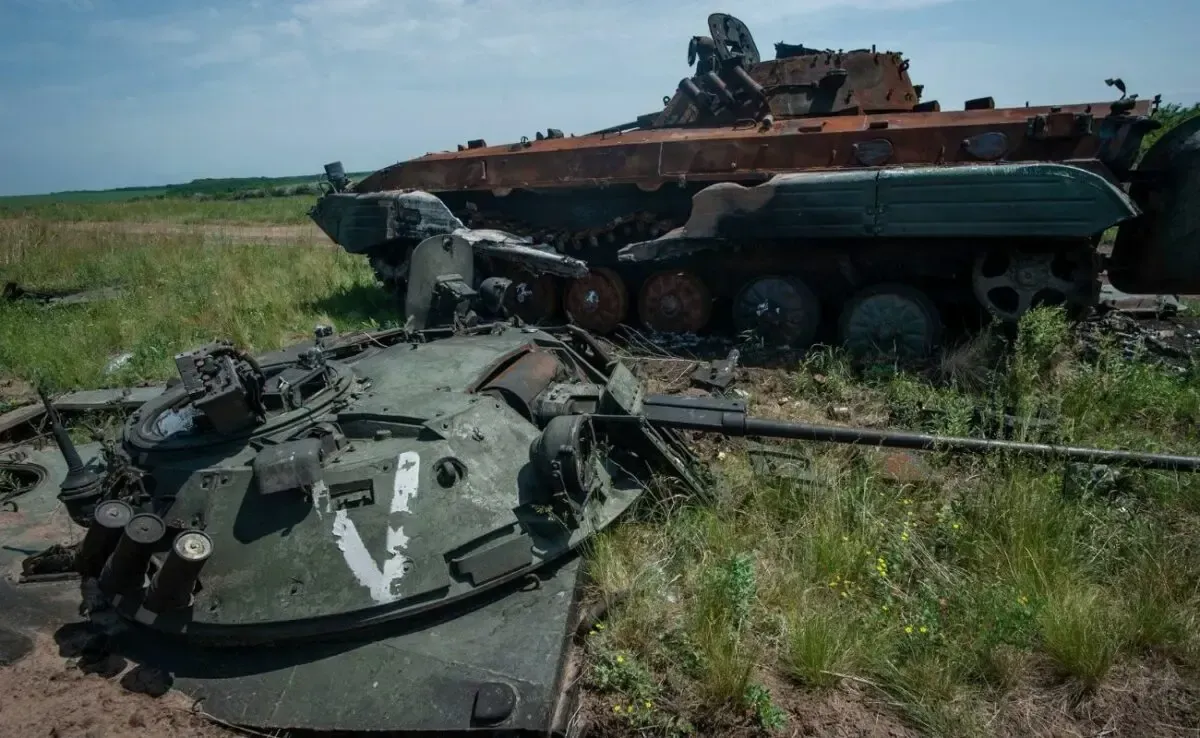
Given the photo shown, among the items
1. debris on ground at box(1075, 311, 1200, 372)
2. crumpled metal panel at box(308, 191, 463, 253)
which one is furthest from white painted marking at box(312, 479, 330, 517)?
crumpled metal panel at box(308, 191, 463, 253)

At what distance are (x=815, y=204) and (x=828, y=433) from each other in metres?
3.85

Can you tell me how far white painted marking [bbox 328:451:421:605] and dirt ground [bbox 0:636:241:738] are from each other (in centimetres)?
67

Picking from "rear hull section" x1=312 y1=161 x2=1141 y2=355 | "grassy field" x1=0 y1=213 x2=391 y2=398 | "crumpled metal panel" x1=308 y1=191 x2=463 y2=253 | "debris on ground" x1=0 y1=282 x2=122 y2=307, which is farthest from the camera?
"debris on ground" x1=0 y1=282 x2=122 y2=307

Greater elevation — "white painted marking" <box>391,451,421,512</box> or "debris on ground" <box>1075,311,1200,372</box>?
"white painted marking" <box>391,451,421,512</box>

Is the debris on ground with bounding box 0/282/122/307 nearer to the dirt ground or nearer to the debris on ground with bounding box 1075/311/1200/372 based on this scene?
the dirt ground

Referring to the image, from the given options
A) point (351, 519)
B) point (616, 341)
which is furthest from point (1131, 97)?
point (351, 519)

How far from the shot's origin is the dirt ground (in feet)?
9.36

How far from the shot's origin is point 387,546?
3.22 metres

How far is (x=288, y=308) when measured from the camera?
1101 centimetres

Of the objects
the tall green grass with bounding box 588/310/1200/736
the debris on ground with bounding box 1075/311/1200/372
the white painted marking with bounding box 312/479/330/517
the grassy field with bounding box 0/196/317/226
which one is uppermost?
the grassy field with bounding box 0/196/317/226

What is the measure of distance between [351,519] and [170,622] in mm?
754

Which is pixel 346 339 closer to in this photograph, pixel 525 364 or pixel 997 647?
pixel 525 364

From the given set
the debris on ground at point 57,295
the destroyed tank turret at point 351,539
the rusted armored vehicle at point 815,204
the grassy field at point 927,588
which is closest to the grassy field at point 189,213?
the debris on ground at point 57,295

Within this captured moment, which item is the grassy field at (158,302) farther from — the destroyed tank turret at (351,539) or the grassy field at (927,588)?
the grassy field at (927,588)
